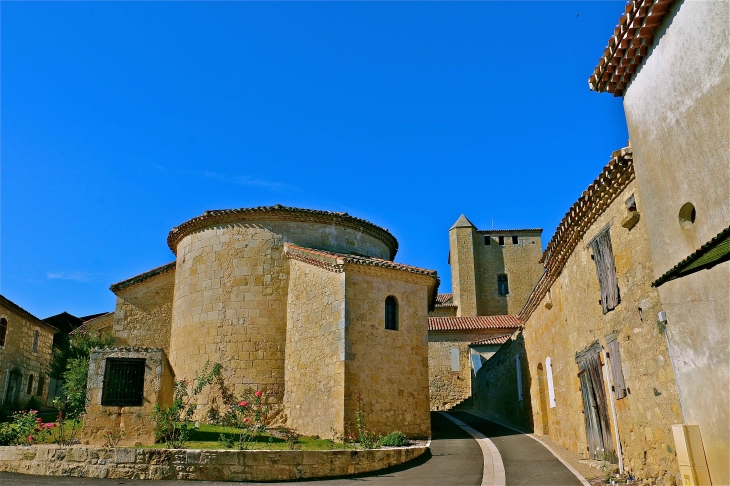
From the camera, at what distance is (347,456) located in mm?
11898

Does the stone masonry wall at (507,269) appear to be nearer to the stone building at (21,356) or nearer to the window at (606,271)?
the stone building at (21,356)

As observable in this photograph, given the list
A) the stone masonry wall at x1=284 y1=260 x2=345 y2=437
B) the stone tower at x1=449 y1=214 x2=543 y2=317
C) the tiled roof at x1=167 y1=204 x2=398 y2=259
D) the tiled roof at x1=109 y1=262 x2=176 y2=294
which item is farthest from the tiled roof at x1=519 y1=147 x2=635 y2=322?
the stone tower at x1=449 y1=214 x2=543 y2=317

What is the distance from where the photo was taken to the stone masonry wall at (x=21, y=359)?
2392 cm

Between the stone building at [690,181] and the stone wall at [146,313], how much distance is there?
18.9m

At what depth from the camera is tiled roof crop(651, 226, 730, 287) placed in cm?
552

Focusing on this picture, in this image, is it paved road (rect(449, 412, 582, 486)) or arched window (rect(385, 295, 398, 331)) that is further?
arched window (rect(385, 295, 398, 331))

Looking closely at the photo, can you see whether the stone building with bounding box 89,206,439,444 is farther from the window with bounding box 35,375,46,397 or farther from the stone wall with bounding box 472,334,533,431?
the window with bounding box 35,375,46,397

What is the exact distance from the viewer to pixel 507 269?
47.9m

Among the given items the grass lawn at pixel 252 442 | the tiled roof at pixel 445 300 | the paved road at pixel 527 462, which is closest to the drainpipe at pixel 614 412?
the paved road at pixel 527 462

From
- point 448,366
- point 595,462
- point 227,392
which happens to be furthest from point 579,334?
point 448,366

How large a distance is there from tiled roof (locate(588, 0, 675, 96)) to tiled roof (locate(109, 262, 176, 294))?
17893mm

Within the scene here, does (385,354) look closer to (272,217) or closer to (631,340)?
(272,217)

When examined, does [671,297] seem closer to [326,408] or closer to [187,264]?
[326,408]

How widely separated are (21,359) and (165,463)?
1885cm
